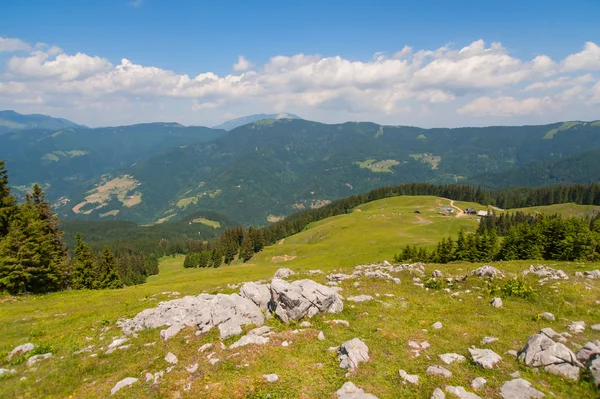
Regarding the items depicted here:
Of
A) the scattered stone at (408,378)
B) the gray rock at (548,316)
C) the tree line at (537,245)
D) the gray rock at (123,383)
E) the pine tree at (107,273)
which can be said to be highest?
the scattered stone at (408,378)

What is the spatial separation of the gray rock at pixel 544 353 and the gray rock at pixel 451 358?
2.83m

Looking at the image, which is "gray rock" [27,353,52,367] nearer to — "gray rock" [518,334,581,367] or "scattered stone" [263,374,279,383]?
"scattered stone" [263,374,279,383]

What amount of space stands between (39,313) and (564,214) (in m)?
237

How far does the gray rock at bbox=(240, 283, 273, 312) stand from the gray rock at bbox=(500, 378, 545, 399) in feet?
51.3

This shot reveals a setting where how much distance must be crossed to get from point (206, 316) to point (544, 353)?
785 inches

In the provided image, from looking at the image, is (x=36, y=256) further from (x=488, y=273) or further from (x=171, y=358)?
(x=488, y=273)

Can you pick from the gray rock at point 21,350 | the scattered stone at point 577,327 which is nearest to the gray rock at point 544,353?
the scattered stone at point 577,327

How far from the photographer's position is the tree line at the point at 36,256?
39.5m

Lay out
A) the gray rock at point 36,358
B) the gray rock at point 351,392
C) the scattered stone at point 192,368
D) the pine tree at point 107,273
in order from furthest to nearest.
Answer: the pine tree at point 107,273, the gray rock at point 36,358, the scattered stone at point 192,368, the gray rock at point 351,392

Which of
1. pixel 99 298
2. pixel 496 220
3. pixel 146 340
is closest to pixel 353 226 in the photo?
pixel 496 220

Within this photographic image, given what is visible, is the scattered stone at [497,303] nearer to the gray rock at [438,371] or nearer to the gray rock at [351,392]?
the gray rock at [438,371]

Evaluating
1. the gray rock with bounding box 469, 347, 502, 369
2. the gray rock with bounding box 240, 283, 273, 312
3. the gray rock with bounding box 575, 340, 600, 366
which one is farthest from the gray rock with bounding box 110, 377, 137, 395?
the gray rock with bounding box 575, 340, 600, 366

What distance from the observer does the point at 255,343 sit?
1816 cm

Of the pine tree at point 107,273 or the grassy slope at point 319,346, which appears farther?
the pine tree at point 107,273
